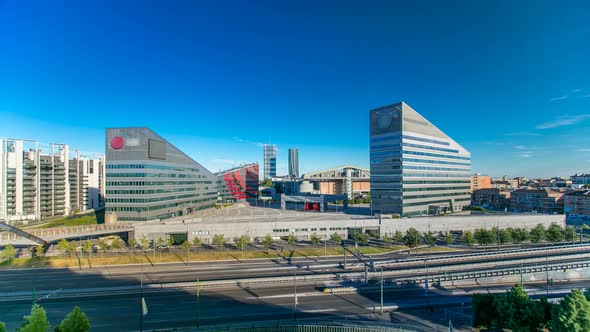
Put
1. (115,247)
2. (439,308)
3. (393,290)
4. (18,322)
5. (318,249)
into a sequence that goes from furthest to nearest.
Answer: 1. (318,249)
2. (115,247)
3. (393,290)
4. (439,308)
5. (18,322)

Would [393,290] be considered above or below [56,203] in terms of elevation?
below

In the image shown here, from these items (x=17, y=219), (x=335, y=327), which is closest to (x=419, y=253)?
(x=335, y=327)

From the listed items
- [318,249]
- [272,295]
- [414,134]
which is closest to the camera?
[272,295]

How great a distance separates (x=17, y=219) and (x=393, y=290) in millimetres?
103585

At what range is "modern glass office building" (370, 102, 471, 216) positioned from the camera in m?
80.2

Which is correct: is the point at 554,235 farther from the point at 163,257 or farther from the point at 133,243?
the point at 133,243

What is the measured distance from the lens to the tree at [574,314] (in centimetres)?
2088

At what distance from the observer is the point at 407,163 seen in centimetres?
8088

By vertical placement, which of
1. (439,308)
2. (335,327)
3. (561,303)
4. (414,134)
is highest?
(414,134)

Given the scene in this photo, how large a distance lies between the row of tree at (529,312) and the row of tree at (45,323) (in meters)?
32.0

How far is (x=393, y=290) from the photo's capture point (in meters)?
38.2

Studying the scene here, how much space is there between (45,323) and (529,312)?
35499 mm

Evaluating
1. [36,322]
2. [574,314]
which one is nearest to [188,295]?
[36,322]

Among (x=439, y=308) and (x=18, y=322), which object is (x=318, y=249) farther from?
(x=18, y=322)
